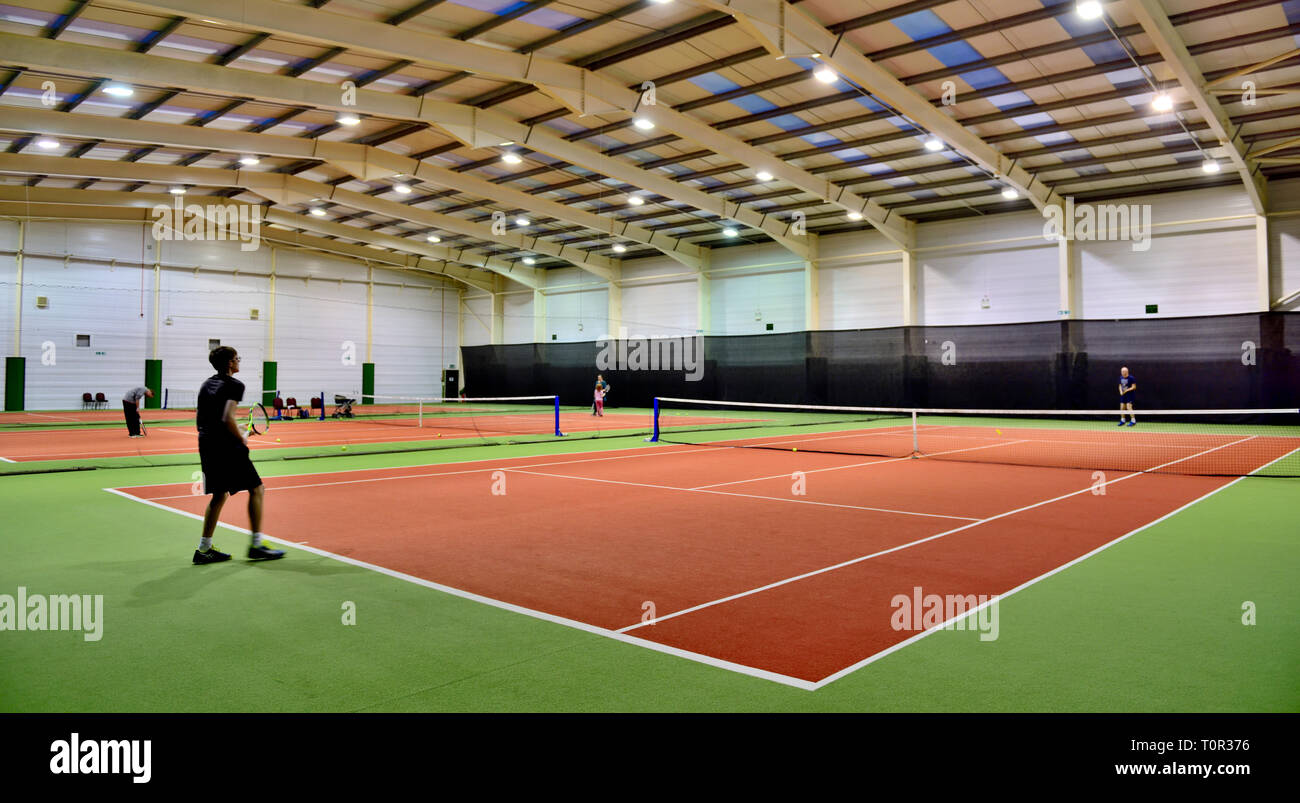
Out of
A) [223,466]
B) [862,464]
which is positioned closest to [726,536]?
[223,466]

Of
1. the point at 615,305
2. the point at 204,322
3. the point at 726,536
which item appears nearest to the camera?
the point at 726,536

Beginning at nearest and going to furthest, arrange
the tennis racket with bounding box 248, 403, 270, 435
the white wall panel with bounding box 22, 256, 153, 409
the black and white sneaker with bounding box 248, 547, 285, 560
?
the black and white sneaker with bounding box 248, 547, 285, 560 < the tennis racket with bounding box 248, 403, 270, 435 < the white wall panel with bounding box 22, 256, 153, 409

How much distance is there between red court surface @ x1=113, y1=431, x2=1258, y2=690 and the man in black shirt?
1.69ft

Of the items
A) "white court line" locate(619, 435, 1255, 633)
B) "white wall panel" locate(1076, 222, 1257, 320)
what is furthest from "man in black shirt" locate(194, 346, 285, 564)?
"white wall panel" locate(1076, 222, 1257, 320)

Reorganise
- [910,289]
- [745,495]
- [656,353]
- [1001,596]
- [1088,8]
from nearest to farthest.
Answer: [1001,596]
[745,495]
[1088,8]
[910,289]
[656,353]

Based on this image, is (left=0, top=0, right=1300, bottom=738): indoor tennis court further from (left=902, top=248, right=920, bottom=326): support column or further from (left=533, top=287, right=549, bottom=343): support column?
(left=533, top=287, right=549, bottom=343): support column

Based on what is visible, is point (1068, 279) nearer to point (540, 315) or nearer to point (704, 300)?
point (704, 300)

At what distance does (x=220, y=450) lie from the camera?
5977 millimetres

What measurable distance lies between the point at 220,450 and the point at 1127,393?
23665 millimetres

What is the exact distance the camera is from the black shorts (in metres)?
5.95

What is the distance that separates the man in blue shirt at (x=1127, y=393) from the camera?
70.1ft

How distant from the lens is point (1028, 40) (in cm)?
1616

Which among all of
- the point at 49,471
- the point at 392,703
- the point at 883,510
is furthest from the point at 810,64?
the point at 392,703
